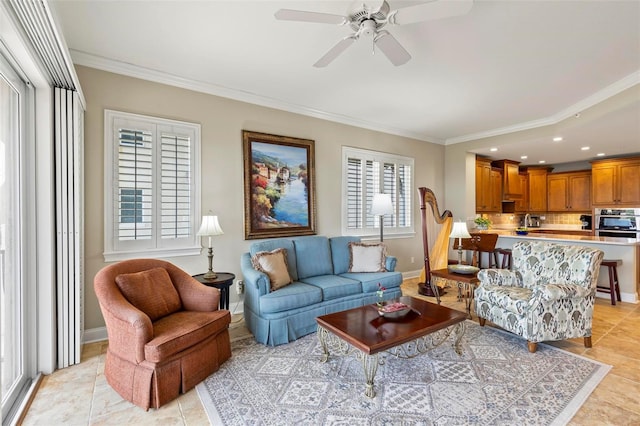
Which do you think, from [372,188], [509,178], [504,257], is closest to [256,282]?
[372,188]

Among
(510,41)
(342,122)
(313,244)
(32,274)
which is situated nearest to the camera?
(32,274)

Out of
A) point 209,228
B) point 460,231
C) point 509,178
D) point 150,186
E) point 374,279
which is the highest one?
point 509,178

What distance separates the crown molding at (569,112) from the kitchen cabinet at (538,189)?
3.00 meters

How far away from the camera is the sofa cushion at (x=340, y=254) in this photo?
4119 mm

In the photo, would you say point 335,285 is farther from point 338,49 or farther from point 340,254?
point 338,49

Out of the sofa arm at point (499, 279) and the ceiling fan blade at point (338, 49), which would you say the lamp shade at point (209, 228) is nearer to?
the ceiling fan blade at point (338, 49)

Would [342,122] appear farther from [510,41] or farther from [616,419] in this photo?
[616,419]

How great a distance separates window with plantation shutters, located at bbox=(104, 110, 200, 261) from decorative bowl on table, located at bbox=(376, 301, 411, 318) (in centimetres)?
227

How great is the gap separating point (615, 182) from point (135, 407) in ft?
28.8

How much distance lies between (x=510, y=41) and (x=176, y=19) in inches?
114

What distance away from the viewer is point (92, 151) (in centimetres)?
308

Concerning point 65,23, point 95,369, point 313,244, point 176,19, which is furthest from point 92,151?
point 313,244

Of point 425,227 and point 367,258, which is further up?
point 425,227

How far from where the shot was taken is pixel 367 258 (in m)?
4.12
